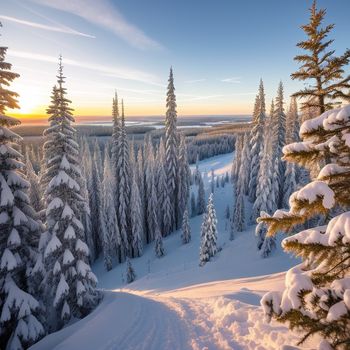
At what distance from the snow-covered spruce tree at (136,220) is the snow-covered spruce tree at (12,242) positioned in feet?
90.2

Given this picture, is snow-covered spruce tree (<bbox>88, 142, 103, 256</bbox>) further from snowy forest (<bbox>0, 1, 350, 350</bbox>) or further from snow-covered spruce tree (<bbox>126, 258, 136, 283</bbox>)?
snow-covered spruce tree (<bbox>126, 258, 136, 283</bbox>)

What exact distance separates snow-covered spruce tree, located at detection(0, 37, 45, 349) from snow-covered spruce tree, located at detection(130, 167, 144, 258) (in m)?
27.5

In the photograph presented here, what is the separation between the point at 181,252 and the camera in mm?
39438

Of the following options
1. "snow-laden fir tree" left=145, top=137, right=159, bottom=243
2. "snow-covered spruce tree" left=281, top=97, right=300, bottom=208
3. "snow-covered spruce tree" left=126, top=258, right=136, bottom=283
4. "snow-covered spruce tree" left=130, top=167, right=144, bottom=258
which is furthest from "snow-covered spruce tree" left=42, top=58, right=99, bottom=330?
"snow-laden fir tree" left=145, top=137, right=159, bottom=243

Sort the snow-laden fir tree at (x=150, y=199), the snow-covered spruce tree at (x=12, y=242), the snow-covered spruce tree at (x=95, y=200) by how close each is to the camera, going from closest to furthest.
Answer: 1. the snow-covered spruce tree at (x=12, y=242)
2. the snow-covered spruce tree at (x=95, y=200)
3. the snow-laden fir tree at (x=150, y=199)

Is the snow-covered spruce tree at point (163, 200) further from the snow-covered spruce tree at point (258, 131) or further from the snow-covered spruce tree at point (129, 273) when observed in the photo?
the snow-covered spruce tree at point (258, 131)

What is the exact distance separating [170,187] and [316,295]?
136ft

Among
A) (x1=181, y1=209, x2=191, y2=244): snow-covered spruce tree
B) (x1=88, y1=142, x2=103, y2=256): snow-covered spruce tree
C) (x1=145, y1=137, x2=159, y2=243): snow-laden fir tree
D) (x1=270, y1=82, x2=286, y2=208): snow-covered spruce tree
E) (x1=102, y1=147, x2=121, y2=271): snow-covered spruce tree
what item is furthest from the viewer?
(x1=145, y1=137, x2=159, y2=243): snow-laden fir tree

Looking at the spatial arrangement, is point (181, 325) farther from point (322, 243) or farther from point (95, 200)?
point (95, 200)

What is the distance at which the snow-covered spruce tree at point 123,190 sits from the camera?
135ft

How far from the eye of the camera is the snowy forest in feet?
13.1

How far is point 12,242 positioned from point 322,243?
1359 cm

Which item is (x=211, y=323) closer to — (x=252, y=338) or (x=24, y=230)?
(x=252, y=338)

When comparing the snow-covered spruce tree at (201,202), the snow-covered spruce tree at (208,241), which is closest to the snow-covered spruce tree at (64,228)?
the snow-covered spruce tree at (208,241)
